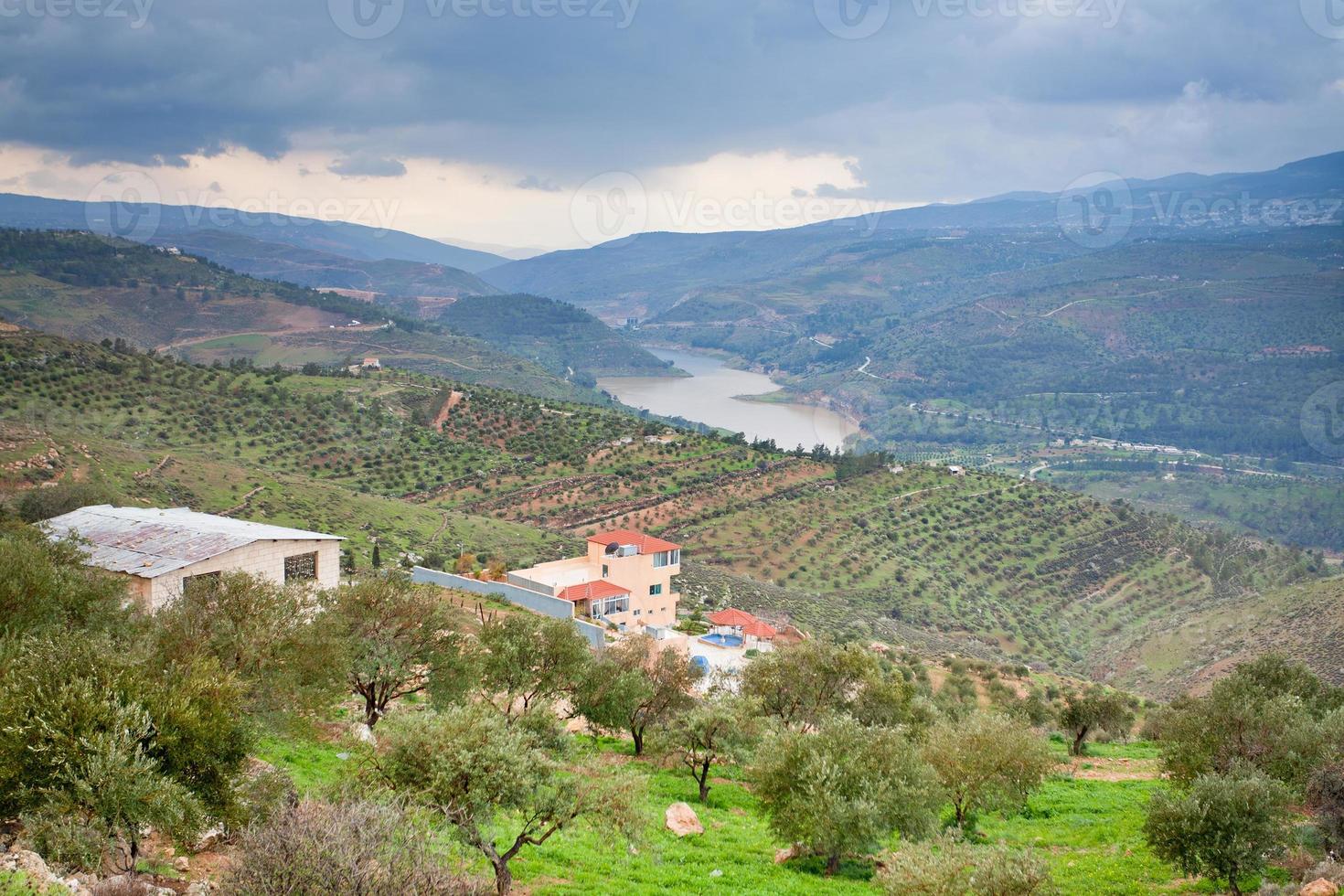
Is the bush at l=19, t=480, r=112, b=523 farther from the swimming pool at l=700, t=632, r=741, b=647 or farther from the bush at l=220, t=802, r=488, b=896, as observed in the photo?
the bush at l=220, t=802, r=488, b=896

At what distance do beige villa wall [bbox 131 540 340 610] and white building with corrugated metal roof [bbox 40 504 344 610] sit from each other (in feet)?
0.06

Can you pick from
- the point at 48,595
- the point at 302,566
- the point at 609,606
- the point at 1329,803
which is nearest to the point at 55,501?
the point at 302,566

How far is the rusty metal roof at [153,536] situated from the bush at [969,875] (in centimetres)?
1547

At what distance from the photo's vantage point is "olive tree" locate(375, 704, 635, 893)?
976 centimetres

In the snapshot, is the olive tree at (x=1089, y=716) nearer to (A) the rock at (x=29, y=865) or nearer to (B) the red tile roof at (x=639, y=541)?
(B) the red tile roof at (x=639, y=541)

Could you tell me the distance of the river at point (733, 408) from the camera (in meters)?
127

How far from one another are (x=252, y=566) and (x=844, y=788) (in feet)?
45.3

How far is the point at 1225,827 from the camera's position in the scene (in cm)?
1206

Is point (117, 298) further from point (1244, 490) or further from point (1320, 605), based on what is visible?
point (1244, 490)

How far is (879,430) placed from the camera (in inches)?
5458

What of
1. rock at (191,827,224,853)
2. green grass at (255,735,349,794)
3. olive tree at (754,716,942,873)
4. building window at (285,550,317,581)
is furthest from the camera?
building window at (285,550,317,581)


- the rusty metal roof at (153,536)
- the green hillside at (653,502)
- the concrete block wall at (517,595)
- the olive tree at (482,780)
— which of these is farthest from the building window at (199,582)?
the green hillside at (653,502)

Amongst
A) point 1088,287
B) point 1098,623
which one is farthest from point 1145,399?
point 1098,623

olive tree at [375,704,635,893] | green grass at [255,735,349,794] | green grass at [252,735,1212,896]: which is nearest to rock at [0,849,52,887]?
green grass at [252,735,1212,896]
